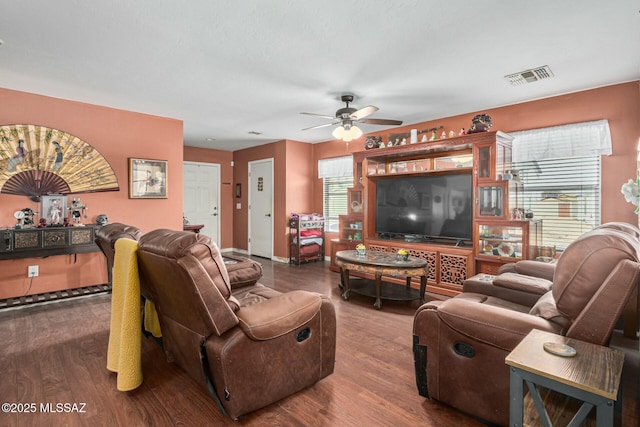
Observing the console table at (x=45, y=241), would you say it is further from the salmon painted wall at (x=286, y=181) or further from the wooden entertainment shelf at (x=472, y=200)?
the wooden entertainment shelf at (x=472, y=200)

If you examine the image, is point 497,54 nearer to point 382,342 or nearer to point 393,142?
point 393,142

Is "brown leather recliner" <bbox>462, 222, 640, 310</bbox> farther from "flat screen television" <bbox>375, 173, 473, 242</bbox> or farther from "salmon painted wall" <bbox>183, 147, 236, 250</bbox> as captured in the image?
"salmon painted wall" <bbox>183, 147, 236, 250</bbox>

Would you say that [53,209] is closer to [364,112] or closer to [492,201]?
[364,112]

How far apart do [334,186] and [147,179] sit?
3.32 m

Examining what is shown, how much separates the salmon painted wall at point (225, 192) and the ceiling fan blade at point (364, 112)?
15.8 feet

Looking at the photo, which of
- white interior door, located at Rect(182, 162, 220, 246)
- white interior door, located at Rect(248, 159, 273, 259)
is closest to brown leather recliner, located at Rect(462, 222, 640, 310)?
white interior door, located at Rect(248, 159, 273, 259)

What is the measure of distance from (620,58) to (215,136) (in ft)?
18.8

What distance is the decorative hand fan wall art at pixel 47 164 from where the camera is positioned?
367 centimetres

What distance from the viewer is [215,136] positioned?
6203 mm

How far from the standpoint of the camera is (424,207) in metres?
4.63

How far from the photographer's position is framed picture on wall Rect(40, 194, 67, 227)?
12.7 ft

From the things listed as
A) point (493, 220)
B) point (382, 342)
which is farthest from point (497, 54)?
point (382, 342)

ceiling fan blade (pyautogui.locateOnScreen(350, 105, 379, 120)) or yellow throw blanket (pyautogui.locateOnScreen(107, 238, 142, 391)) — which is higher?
ceiling fan blade (pyautogui.locateOnScreen(350, 105, 379, 120))

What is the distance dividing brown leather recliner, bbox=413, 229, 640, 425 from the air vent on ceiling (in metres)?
2.24
